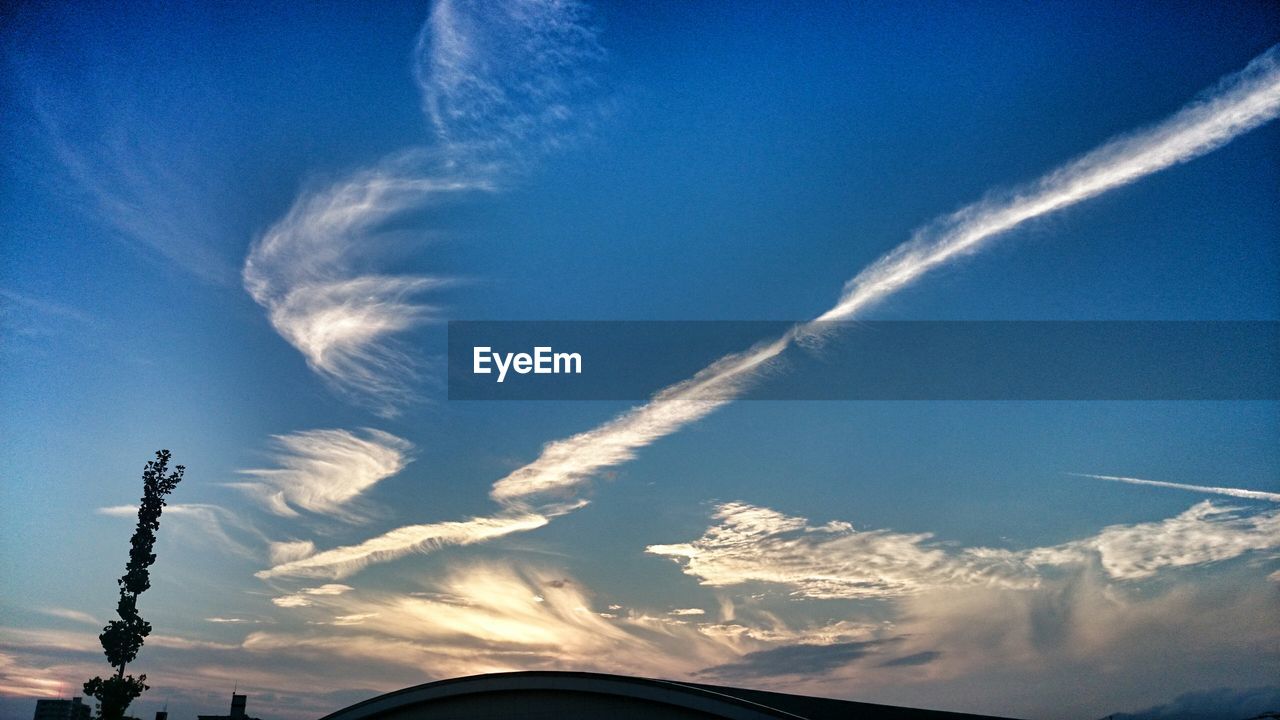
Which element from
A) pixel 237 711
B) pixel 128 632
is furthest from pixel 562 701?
pixel 128 632

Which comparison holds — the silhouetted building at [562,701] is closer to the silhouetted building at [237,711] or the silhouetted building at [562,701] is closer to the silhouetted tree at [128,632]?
the silhouetted building at [237,711]

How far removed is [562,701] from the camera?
1318 inches

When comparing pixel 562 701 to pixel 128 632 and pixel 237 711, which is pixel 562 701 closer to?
pixel 237 711

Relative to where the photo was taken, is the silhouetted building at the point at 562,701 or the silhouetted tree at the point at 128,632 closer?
the silhouetted building at the point at 562,701

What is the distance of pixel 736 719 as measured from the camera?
2972cm

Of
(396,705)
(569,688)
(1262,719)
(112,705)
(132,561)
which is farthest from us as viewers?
(132,561)

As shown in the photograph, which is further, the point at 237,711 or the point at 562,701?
the point at 237,711

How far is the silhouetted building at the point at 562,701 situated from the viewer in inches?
1208

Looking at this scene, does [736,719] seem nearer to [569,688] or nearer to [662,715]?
[662,715]

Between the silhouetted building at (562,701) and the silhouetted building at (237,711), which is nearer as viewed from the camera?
the silhouetted building at (562,701)

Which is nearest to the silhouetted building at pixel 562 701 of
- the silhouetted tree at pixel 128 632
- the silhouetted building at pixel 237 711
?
the silhouetted building at pixel 237 711

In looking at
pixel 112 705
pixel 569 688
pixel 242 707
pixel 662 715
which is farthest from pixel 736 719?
pixel 112 705

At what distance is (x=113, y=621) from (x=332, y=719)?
52.6 meters

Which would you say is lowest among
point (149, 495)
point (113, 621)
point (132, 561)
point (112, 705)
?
point (112, 705)
